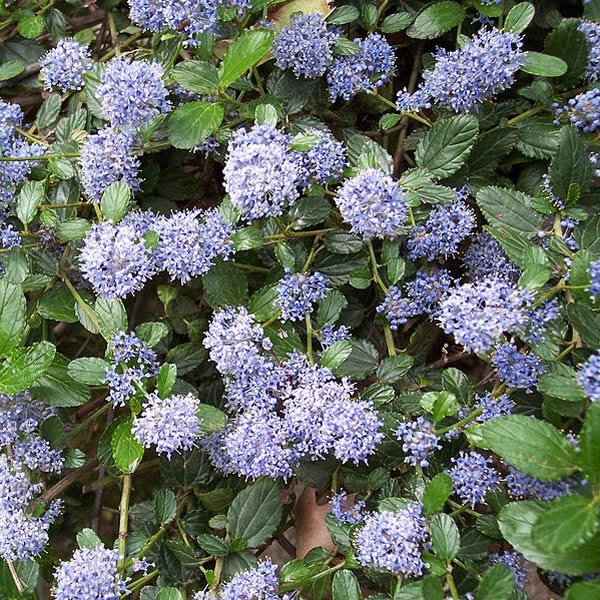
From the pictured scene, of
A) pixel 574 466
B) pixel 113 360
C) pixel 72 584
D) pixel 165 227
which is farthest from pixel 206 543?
pixel 574 466

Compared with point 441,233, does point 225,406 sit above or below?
below

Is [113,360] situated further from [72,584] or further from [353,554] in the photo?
[353,554]

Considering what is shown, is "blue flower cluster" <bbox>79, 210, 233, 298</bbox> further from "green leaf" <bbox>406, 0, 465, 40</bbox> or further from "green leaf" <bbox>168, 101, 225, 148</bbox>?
"green leaf" <bbox>406, 0, 465, 40</bbox>

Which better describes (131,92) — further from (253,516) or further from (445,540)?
(445,540)

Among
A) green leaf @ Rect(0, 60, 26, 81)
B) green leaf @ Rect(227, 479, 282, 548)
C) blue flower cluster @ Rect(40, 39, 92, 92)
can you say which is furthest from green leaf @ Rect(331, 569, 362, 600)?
green leaf @ Rect(0, 60, 26, 81)

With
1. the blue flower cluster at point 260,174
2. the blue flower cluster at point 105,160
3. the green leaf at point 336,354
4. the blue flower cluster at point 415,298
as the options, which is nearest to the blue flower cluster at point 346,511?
the green leaf at point 336,354

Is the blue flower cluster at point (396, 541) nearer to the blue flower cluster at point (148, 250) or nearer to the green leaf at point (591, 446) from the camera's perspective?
the green leaf at point (591, 446)
